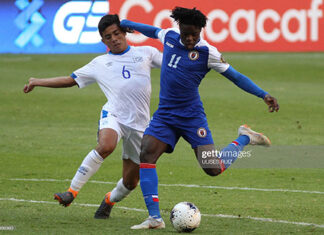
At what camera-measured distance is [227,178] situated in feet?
36.0

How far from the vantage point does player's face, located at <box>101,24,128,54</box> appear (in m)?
8.19

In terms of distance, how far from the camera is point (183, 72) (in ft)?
25.0

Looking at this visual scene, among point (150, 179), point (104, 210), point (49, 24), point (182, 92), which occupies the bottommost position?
point (104, 210)

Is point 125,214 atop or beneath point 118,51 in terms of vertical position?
beneath

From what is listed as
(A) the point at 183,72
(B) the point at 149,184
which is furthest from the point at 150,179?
(A) the point at 183,72

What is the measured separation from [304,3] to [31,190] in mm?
16657

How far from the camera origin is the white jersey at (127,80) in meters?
8.06

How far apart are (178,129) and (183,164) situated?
14.6 ft

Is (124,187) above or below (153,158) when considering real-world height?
below

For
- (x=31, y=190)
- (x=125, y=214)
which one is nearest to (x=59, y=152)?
(x=31, y=190)

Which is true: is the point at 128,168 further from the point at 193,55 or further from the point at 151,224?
the point at 193,55

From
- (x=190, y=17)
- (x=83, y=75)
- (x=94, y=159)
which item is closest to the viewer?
(x=190, y=17)

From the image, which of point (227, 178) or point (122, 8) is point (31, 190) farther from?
point (122, 8)

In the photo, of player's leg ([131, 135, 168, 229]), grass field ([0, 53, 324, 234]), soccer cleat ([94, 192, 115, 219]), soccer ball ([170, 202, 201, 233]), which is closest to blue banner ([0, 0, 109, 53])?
grass field ([0, 53, 324, 234])
